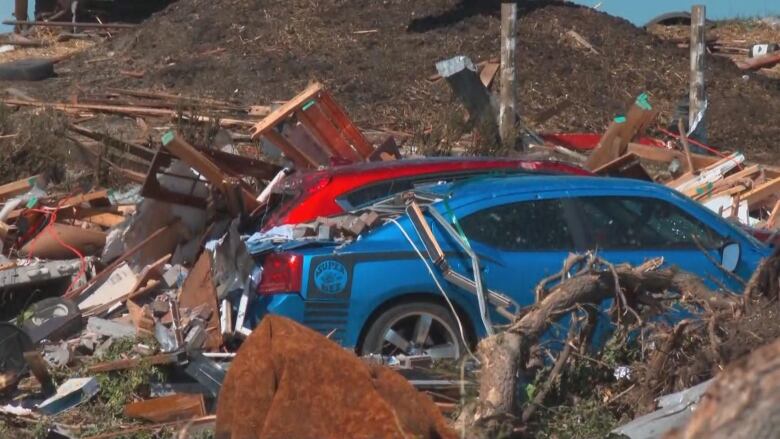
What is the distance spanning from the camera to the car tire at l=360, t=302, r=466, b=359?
8.55 meters

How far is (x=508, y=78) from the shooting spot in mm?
16828

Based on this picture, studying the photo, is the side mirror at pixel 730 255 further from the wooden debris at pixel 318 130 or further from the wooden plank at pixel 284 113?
the wooden plank at pixel 284 113

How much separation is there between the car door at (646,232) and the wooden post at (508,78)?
24.3ft

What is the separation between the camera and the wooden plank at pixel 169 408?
24.4 feet

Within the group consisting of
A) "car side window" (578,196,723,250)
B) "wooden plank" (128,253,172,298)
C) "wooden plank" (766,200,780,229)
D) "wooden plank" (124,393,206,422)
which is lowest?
"wooden plank" (766,200,780,229)

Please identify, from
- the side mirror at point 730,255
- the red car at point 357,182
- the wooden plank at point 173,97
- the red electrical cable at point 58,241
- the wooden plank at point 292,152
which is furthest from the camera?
the wooden plank at point 173,97

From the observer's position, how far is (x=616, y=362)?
680 cm

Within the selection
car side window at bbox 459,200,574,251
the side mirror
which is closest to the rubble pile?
car side window at bbox 459,200,574,251

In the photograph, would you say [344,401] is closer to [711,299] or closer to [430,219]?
[711,299]

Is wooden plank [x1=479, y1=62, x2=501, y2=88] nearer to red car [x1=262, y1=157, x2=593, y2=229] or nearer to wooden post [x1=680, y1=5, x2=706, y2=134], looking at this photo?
wooden post [x1=680, y1=5, x2=706, y2=134]

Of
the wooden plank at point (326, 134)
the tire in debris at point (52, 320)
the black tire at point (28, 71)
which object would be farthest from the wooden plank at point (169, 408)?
the black tire at point (28, 71)

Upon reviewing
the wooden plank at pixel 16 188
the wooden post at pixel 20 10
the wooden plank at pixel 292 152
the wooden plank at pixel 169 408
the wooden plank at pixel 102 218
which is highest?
the wooden post at pixel 20 10

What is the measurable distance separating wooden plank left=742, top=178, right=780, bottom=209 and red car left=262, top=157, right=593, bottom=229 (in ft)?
12.1

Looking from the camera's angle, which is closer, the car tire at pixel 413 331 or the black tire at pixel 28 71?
the car tire at pixel 413 331
